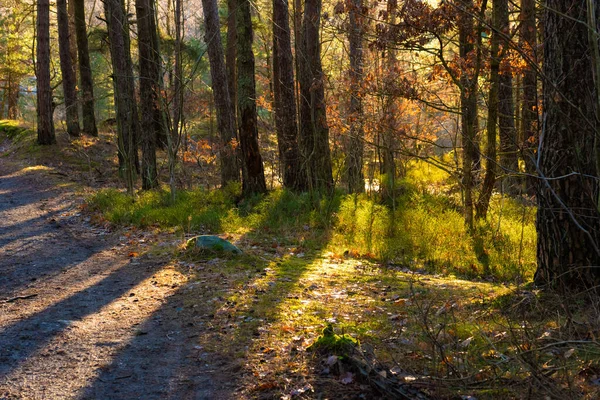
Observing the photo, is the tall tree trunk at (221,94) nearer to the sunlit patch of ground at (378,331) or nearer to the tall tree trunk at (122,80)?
the tall tree trunk at (122,80)

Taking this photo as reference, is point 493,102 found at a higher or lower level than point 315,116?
lower

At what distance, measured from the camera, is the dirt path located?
12.2 ft

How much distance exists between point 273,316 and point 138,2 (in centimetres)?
1219

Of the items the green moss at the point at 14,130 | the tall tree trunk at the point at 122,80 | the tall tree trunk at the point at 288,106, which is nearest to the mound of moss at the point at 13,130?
the green moss at the point at 14,130

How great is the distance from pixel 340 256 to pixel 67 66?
16.5 metres

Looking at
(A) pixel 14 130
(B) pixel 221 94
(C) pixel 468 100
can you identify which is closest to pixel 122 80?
(B) pixel 221 94

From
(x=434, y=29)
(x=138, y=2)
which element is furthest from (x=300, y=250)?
(x=138, y=2)

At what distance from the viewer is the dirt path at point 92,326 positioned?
12.2 ft

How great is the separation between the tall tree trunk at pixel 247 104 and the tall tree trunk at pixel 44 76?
9.89m

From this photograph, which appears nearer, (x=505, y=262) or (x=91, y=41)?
(x=505, y=262)

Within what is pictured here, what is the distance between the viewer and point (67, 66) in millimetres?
20219

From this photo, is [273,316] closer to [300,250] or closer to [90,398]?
[90,398]

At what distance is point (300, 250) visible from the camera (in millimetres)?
8336

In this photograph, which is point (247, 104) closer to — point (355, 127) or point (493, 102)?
point (355, 127)
